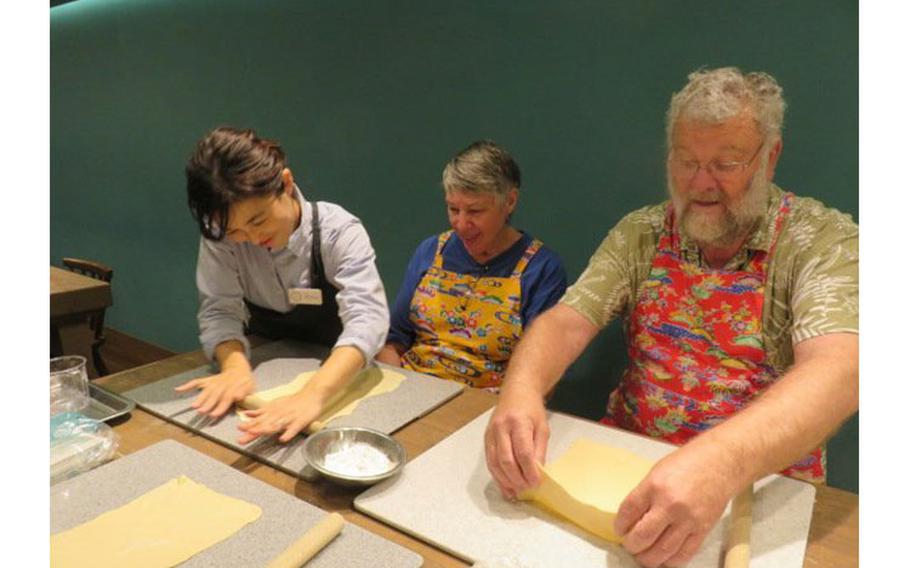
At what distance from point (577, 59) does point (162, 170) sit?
2602 mm

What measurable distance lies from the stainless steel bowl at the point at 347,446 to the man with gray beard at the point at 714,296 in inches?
6.2

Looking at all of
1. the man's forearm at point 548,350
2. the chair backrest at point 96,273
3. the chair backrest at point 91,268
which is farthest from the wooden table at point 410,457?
the chair backrest at point 91,268

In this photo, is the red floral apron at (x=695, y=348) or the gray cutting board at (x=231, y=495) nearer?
the gray cutting board at (x=231, y=495)

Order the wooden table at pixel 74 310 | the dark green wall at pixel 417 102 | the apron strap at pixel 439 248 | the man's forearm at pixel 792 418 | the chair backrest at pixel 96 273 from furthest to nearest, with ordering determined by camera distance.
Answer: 1. the chair backrest at pixel 96 273
2. the wooden table at pixel 74 310
3. the apron strap at pixel 439 248
4. the dark green wall at pixel 417 102
5. the man's forearm at pixel 792 418

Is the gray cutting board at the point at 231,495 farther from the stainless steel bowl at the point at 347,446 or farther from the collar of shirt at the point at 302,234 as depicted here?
the collar of shirt at the point at 302,234

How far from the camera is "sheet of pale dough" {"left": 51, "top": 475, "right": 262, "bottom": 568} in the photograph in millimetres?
735

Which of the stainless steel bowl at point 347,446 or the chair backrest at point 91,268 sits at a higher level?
the chair backrest at point 91,268

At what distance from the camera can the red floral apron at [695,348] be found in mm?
1237

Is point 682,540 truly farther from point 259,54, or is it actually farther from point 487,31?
point 259,54

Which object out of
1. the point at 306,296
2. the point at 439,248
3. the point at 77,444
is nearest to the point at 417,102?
the point at 439,248

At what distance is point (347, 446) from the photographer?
1.01 m

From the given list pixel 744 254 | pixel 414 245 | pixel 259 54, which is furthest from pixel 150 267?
pixel 744 254

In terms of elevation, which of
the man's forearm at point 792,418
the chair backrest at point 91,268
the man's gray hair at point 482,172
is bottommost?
the man's forearm at point 792,418

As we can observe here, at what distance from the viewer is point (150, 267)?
11.8 ft
